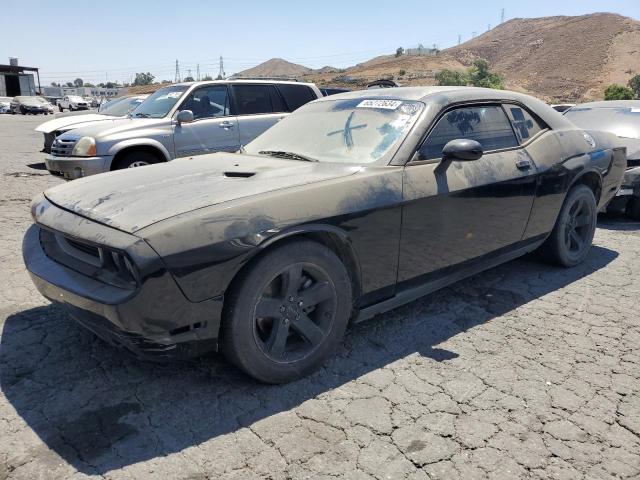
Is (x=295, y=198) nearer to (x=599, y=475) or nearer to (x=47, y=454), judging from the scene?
(x=47, y=454)

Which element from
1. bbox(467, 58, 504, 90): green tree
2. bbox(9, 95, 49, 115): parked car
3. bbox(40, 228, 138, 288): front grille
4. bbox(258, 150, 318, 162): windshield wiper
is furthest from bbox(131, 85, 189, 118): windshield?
bbox(467, 58, 504, 90): green tree

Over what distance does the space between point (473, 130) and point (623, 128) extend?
4.12 metres

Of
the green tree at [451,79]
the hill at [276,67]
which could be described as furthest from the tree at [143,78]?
the green tree at [451,79]

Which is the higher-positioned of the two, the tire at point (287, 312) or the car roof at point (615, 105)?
the car roof at point (615, 105)

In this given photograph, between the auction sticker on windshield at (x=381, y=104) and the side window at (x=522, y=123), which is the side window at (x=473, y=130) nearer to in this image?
the side window at (x=522, y=123)

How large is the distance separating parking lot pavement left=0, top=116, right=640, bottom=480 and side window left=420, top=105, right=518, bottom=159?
3.87ft

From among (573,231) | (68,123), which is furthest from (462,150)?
(68,123)

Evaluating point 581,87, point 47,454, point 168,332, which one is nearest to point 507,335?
point 168,332

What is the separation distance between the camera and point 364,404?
8.46ft

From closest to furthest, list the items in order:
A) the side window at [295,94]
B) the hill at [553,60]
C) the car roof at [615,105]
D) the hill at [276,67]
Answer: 1. the car roof at [615,105]
2. the side window at [295,94]
3. the hill at [553,60]
4. the hill at [276,67]

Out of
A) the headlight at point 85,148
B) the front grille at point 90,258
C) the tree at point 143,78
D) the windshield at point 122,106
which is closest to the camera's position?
the front grille at point 90,258

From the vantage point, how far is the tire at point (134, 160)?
22.7 feet

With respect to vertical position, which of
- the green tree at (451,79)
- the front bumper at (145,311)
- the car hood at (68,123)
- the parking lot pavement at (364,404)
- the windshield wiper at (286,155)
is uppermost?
the green tree at (451,79)

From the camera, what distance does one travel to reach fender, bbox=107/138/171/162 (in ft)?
22.2
